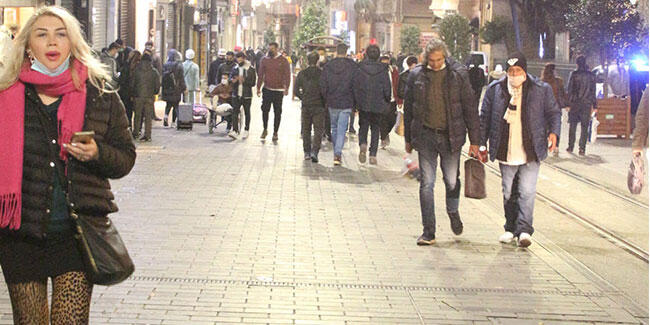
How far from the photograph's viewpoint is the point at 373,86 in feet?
55.5

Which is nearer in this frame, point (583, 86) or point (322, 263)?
point (322, 263)

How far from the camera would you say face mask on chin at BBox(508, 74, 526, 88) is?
386 inches

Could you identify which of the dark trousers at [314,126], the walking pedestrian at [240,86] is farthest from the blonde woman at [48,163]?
the walking pedestrian at [240,86]

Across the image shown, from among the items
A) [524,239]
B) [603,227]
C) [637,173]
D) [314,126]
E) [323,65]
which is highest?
[323,65]

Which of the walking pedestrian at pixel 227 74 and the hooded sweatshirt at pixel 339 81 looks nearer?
the hooded sweatshirt at pixel 339 81

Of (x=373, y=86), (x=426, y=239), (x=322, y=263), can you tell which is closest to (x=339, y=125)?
(x=373, y=86)

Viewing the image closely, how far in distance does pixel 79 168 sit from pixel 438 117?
220 inches

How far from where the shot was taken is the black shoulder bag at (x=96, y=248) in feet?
14.9

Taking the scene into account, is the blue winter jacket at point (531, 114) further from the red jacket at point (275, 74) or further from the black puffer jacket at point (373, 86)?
the red jacket at point (275, 74)

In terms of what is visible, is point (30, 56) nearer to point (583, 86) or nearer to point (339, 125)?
point (339, 125)

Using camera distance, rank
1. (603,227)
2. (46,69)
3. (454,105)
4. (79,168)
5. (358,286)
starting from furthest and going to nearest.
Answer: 1. (603,227)
2. (454,105)
3. (358,286)
4. (79,168)
5. (46,69)

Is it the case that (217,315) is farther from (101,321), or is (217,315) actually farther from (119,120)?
(119,120)

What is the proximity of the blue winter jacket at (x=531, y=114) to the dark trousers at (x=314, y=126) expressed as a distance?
7251mm

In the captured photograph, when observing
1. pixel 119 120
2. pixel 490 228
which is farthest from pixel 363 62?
pixel 119 120
